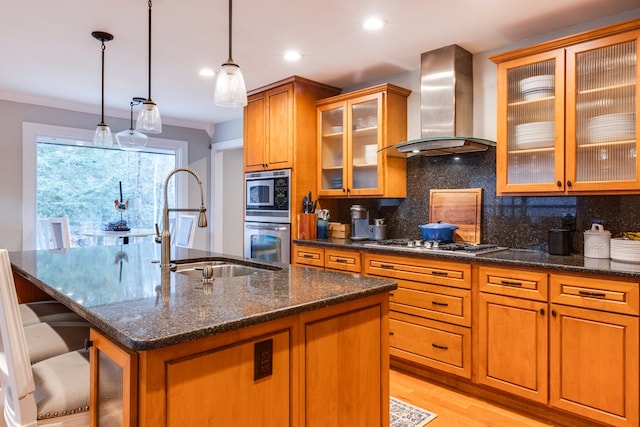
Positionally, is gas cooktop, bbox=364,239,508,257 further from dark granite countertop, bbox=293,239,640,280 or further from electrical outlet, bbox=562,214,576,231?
electrical outlet, bbox=562,214,576,231

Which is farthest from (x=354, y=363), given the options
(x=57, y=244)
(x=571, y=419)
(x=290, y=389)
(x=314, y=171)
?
(x=57, y=244)

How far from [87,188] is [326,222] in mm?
3229

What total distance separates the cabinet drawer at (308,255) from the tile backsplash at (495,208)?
0.68m

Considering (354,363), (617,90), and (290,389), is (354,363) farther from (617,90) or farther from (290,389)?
(617,90)

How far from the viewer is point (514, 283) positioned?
2.43m

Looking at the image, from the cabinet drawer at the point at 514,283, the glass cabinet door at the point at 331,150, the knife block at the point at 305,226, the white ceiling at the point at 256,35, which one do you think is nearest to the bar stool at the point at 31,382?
the white ceiling at the point at 256,35

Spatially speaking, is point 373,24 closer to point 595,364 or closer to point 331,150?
point 331,150

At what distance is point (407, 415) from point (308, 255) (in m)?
1.61

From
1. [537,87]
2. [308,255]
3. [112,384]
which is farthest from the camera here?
[308,255]

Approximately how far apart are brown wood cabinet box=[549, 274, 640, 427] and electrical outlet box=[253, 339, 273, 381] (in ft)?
5.78

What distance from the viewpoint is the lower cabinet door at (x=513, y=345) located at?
92.4 inches

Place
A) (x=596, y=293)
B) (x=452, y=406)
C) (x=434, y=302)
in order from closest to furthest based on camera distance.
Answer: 1. (x=596, y=293)
2. (x=452, y=406)
3. (x=434, y=302)

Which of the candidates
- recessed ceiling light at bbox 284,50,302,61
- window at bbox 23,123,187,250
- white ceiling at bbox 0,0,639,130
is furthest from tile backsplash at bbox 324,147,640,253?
window at bbox 23,123,187,250

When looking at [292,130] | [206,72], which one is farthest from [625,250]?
[206,72]
